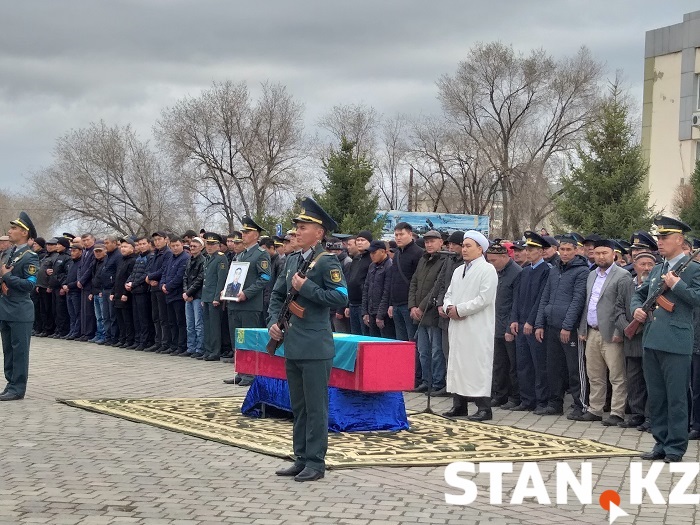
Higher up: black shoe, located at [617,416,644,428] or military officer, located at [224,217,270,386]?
military officer, located at [224,217,270,386]

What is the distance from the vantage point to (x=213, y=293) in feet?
62.6

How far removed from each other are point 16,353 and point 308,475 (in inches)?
251

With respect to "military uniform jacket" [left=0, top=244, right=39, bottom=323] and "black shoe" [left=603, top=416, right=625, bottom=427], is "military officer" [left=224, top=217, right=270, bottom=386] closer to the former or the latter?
"military uniform jacket" [left=0, top=244, right=39, bottom=323]

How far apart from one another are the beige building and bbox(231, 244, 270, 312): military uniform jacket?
37.8m

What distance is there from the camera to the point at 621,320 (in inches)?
496

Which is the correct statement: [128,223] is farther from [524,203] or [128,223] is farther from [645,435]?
[645,435]

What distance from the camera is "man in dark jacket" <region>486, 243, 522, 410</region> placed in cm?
1421

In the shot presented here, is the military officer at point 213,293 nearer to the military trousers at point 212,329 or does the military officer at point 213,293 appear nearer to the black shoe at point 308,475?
the military trousers at point 212,329

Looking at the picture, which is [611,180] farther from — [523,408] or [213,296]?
[523,408]

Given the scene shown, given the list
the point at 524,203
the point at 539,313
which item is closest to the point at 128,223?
the point at 524,203

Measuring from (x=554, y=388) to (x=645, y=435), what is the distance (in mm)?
1866

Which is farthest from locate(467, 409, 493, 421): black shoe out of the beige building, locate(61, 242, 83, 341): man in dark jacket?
the beige building

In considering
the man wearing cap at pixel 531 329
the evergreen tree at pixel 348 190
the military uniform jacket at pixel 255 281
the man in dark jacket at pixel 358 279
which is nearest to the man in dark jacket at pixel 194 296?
the military uniform jacket at pixel 255 281

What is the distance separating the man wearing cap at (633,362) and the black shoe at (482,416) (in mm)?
1527
